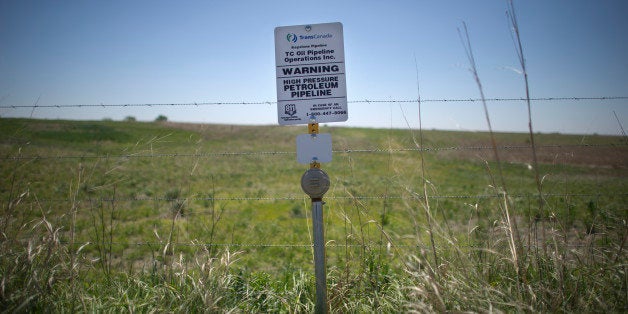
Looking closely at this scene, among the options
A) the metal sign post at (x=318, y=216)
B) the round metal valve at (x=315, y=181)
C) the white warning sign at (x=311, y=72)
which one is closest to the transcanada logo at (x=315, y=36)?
the white warning sign at (x=311, y=72)

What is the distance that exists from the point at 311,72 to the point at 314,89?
137 mm

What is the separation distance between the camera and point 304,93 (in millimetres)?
2625

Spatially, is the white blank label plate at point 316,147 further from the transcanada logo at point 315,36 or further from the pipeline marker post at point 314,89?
the transcanada logo at point 315,36

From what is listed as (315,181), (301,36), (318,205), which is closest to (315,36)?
(301,36)

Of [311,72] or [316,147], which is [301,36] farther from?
[316,147]

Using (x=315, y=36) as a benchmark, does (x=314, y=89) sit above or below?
below

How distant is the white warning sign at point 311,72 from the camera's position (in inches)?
103

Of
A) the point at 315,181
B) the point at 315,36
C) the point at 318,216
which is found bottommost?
the point at 318,216

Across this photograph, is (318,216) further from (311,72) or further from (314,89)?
(311,72)

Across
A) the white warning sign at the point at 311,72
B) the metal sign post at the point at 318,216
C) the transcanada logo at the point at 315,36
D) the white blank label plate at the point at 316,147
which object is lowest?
the metal sign post at the point at 318,216

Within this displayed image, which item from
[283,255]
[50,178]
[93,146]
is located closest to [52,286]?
[283,255]

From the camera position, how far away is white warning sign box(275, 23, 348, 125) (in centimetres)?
261

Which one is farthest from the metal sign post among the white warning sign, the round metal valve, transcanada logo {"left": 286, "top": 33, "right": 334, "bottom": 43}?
transcanada logo {"left": 286, "top": 33, "right": 334, "bottom": 43}

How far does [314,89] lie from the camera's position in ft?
8.63
